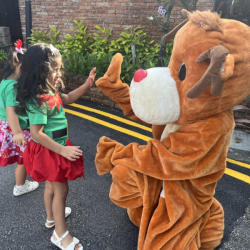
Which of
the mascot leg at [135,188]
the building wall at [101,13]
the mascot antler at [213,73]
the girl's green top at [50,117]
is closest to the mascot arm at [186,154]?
the mascot leg at [135,188]

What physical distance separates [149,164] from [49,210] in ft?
3.66

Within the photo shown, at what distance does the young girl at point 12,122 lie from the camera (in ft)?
6.53

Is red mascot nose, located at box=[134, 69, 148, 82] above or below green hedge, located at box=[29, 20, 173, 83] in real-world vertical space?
above

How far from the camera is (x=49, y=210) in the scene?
2.13m

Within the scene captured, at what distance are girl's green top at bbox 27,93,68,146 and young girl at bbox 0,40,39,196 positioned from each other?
0.94ft

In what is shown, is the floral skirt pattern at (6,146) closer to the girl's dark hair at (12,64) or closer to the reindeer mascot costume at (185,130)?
the girl's dark hair at (12,64)

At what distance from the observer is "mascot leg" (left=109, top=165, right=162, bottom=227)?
1617mm

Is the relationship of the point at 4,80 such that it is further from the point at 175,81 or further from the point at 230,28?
the point at 230,28

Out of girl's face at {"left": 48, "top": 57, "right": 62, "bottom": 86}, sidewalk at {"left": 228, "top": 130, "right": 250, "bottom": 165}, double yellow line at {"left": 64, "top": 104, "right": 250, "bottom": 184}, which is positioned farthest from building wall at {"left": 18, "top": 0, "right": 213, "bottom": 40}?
girl's face at {"left": 48, "top": 57, "right": 62, "bottom": 86}

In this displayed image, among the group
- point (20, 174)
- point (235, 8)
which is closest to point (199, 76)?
point (20, 174)

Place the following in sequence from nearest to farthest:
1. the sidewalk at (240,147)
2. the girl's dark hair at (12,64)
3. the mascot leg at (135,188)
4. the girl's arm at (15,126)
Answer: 1. the mascot leg at (135,188)
2. the girl's arm at (15,126)
3. the girl's dark hair at (12,64)
4. the sidewalk at (240,147)

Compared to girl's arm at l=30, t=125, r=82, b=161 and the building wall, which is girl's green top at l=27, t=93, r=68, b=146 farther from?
the building wall

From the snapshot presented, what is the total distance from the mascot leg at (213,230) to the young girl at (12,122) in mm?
1549

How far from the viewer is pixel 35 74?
71.2 inches
